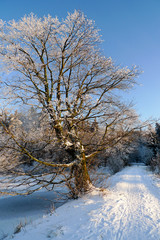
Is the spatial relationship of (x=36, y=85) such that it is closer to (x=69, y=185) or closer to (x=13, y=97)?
(x=13, y=97)

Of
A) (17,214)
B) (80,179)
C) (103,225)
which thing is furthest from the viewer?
(17,214)

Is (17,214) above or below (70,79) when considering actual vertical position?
below

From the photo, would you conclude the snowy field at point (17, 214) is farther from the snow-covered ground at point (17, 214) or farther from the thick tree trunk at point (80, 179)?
the thick tree trunk at point (80, 179)

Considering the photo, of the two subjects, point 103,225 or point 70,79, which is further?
point 70,79

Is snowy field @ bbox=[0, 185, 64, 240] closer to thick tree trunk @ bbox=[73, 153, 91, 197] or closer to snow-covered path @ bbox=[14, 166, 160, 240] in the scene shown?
thick tree trunk @ bbox=[73, 153, 91, 197]

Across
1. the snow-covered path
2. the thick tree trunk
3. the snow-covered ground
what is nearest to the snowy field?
the snow-covered ground

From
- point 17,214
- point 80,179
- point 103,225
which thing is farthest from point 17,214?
point 103,225

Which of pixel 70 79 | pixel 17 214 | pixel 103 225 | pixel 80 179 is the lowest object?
pixel 17 214

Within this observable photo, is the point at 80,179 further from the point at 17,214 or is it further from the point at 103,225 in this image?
the point at 17,214

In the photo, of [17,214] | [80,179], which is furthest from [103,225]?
[17,214]

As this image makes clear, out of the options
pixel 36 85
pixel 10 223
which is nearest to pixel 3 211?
pixel 10 223

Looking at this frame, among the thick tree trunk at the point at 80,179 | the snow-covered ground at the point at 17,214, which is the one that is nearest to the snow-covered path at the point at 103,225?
the thick tree trunk at the point at 80,179

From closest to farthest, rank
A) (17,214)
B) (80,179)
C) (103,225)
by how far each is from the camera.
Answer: (103,225) → (80,179) → (17,214)

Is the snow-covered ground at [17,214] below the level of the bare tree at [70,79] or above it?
below
